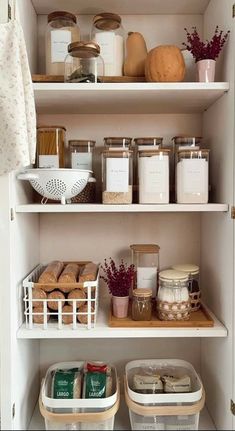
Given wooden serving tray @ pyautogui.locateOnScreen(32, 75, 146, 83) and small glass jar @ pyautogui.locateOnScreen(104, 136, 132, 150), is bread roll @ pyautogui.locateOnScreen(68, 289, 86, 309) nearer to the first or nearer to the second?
small glass jar @ pyautogui.locateOnScreen(104, 136, 132, 150)

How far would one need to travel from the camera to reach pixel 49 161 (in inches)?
50.1

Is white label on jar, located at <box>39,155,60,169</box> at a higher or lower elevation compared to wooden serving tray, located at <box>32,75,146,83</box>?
lower

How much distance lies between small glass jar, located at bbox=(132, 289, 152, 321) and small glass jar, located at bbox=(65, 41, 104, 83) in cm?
68

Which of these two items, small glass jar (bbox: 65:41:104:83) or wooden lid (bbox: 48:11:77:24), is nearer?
small glass jar (bbox: 65:41:104:83)

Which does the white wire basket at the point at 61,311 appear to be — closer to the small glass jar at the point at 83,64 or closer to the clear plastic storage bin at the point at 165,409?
the clear plastic storage bin at the point at 165,409

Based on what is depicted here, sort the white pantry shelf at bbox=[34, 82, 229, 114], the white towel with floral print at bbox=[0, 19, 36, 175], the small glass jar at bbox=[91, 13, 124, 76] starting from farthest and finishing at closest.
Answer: the small glass jar at bbox=[91, 13, 124, 76]
the white pantry shelf at bbox=[34, 82, 229, 114]
the white towel with floral print at bbox=[0, 19, 36, 175]

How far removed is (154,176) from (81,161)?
11.1 inches

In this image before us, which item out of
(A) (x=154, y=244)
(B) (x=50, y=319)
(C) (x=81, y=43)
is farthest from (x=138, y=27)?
(B) (x=50, y=319)

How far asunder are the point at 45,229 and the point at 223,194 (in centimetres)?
68

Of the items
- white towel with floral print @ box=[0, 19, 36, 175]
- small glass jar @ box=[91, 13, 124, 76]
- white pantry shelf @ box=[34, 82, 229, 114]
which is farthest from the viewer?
small glass jar @ box=[91, 13, 124, 76]

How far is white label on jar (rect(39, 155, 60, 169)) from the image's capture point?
1270mm

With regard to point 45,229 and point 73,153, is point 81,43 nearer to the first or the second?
point 73,153

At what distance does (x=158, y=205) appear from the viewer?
116 cm

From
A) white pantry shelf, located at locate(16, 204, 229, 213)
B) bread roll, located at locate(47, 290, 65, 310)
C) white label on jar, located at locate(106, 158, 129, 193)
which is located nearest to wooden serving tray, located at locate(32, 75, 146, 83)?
white label on jar, located at locate(106, 158, 129, 193)
